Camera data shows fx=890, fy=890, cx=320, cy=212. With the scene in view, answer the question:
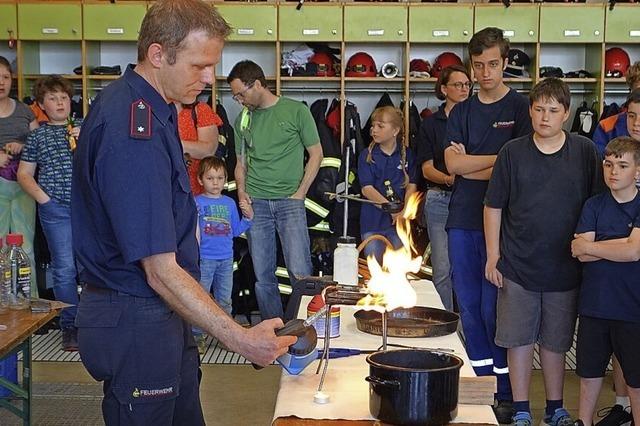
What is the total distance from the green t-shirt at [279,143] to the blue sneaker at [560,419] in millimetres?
2324

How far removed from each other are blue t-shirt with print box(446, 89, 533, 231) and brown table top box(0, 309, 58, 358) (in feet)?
6.17

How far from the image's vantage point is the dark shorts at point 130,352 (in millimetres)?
2080

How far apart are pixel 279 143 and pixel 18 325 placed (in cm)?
269

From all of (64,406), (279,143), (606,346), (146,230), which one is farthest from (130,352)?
(279,143)

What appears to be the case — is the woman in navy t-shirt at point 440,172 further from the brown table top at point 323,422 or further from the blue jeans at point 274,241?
the brown table top at point 323,422

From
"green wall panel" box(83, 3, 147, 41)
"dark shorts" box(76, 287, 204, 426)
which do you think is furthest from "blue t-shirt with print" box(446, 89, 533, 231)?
"green wall panel" box(83, 3, 147, 41)

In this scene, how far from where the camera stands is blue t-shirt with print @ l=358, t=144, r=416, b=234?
18.6 feet

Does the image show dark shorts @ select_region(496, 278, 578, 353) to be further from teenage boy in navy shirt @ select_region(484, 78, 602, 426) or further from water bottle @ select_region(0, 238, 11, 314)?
water bottle @ select_region(0, 238, 11, 314)

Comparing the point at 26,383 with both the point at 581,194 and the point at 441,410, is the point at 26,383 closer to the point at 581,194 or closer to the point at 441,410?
the point at 441,410

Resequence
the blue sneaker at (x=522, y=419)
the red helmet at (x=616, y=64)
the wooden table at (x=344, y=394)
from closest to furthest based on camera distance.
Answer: the wooden table at (x=344, y=394)
the blue sneaker at (x=522, y=419)
the red helmet at (x=616, y=64)

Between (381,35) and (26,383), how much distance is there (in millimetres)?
4009

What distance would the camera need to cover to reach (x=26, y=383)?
3.52m

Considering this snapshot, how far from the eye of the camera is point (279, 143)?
5.53m

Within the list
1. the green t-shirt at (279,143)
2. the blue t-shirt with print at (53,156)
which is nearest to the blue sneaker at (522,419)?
the green t-shirt at (279,143)
